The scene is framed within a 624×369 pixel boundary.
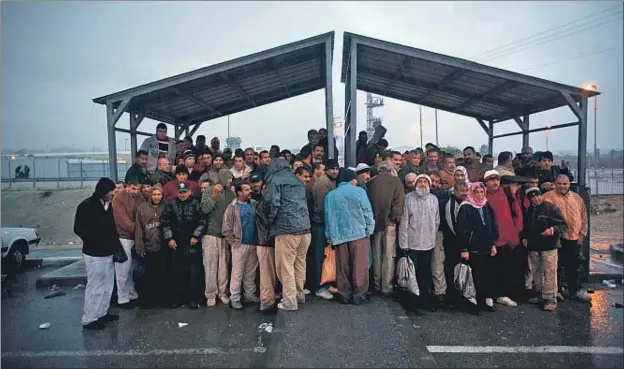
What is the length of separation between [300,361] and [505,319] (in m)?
3.03

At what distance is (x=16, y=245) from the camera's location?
26.0ft

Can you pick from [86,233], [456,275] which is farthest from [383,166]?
[86,233]

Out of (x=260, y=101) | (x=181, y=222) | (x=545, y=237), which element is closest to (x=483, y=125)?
(x=545, y=237)

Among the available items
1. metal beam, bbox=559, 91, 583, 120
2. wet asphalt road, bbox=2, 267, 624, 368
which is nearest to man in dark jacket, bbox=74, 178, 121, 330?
wet asphalt road, bbox=2, 267, 624, 368

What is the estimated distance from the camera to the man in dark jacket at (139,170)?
602cm

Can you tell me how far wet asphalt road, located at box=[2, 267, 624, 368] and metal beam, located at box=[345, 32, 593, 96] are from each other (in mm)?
3956

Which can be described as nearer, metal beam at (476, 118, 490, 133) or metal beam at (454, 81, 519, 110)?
metal beam at (454, 81, 519, 110)

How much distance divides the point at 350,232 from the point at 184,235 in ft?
8.06

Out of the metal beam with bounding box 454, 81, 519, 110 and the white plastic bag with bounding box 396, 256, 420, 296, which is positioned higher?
the metal beam with bounding box 454, 81, 519, 110

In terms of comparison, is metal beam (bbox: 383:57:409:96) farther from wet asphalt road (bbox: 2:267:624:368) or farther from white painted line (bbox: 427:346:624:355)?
white painted line (bbox: 427:346:624:355)

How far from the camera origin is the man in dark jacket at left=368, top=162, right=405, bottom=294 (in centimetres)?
510

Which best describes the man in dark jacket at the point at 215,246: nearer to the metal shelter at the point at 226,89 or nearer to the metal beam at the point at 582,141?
the metal shelter at the point at 226,89

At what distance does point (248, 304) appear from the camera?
17.5 ft

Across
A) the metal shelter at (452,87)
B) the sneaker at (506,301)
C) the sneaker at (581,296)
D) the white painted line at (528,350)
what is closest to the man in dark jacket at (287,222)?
the white painted line at (528,350)
